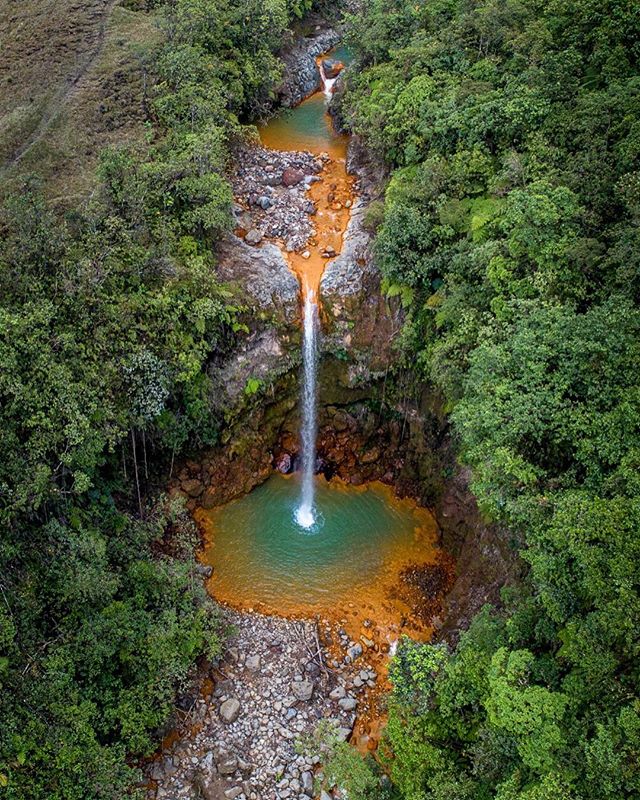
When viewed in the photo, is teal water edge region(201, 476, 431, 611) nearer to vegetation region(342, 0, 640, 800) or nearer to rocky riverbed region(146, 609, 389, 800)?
rocky riverbed region(146, 609, 389, 800)

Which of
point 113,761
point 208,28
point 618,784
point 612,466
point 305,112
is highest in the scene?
point 208,28

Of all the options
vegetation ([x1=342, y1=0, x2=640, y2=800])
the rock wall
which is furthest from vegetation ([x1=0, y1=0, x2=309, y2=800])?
the rock wall

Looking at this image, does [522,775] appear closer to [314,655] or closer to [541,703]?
[541,703]

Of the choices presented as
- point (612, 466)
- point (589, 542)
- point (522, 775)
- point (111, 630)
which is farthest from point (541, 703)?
point (111, 630)

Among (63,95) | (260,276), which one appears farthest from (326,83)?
(260,276)

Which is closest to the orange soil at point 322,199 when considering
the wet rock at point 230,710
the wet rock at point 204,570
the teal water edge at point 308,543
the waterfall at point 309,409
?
the waterfall at point 309,409

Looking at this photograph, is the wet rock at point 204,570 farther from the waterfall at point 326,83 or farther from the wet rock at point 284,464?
the waterfall at point 326,83

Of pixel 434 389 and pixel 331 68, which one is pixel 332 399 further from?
pixel 331 68
